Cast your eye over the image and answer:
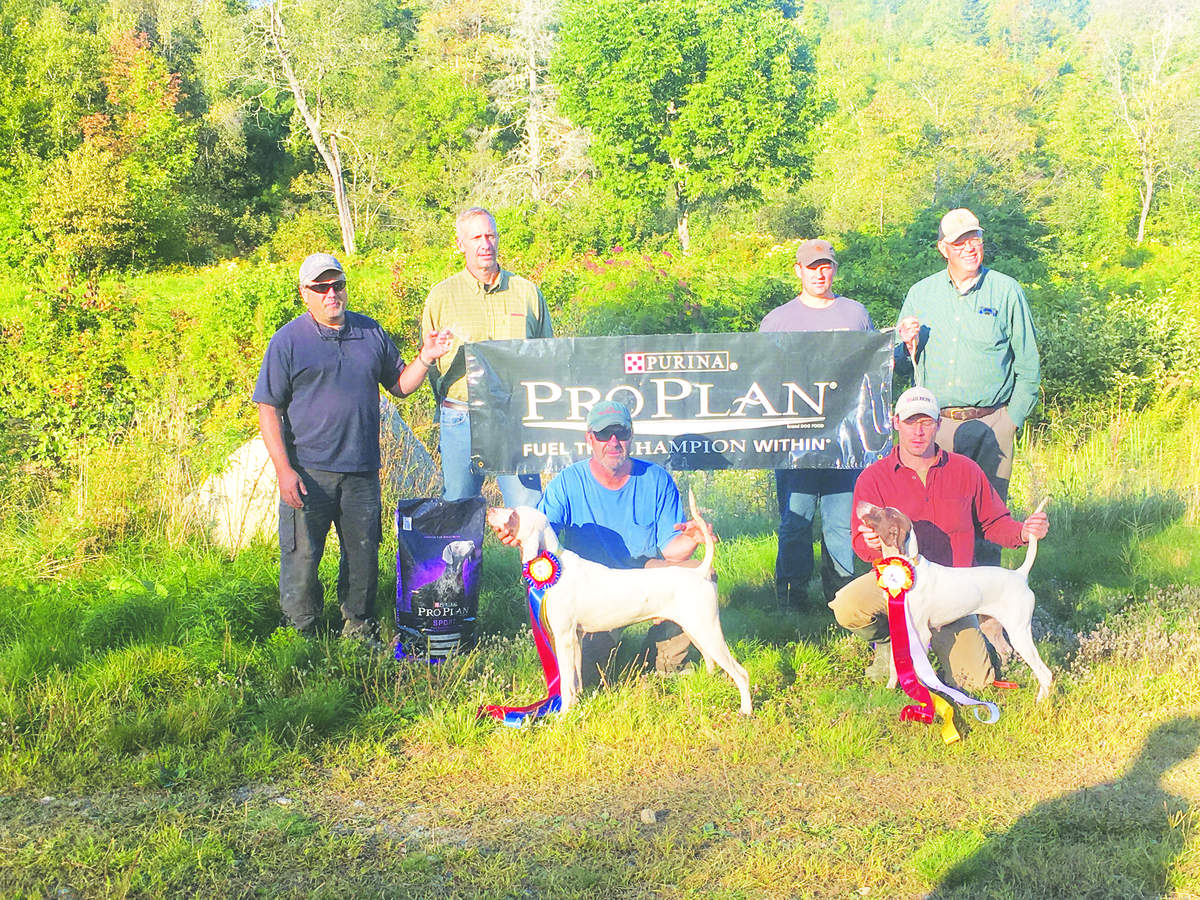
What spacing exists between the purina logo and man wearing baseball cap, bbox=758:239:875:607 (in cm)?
41

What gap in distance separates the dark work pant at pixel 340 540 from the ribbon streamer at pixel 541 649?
108cm

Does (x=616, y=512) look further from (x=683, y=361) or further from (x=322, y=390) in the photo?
(x=322, y=390)

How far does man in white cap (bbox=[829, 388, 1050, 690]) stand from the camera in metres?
5.09

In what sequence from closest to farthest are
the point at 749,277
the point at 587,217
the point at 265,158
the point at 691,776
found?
1. the point at 691,776
2. the point at 749,277
3. the point at 587,217
4. the point at 265,158

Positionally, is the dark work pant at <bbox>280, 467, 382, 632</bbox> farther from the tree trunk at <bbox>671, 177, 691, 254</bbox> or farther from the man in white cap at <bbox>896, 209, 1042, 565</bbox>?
the tree trunk at <bbox>671, 177, 691, 254</bbox>

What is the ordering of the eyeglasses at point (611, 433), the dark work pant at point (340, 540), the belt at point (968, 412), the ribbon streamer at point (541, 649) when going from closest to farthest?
the ribbon streamer at point (541, 649)
the eyeglasses at point (611, 433)
the dark work pant at point (340, 540)
the belt at point (968, 412)

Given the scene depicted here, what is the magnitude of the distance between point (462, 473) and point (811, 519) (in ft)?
7.04

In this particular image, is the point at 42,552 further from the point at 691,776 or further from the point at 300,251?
the point at 300,251

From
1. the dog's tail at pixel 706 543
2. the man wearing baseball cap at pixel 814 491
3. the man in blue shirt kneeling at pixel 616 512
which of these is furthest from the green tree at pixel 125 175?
the dog's tail at pixel 706 543

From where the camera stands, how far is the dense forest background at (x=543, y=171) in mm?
18484

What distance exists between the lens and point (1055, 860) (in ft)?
12.2

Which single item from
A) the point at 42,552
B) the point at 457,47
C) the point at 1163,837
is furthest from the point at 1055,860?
the point at 457,47

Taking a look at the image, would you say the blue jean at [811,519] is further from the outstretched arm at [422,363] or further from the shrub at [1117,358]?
A: the shrub at [1117,358]

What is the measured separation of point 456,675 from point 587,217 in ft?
90.9
